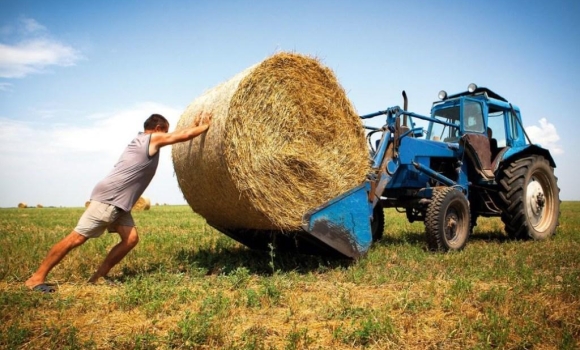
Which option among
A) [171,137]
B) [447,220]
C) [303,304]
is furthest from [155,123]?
[447,220]

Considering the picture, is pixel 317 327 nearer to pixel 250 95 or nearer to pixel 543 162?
pixel 250 95

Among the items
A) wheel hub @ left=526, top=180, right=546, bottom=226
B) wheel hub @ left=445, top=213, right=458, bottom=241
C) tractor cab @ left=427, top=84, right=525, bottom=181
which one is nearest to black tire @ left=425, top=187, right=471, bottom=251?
wheel hub @ left=445, top=213, right=458, bottom=241

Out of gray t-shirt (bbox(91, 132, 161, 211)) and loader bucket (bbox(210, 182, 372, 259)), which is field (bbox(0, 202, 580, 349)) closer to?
loader bucket (bbox(210, 182, 372, 259))

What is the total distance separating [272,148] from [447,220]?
11.6ft

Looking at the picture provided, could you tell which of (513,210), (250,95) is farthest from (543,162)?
(250,95)

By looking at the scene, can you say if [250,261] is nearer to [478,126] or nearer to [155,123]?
[155,123]

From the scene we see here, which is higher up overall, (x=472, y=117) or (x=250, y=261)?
(x=472, y=117)

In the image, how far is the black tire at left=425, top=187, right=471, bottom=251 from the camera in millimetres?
7066

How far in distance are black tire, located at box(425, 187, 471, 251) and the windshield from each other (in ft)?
5.53

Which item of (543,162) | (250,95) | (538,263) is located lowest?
(538,263)

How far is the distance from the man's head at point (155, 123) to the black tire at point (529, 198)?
21.0 ft

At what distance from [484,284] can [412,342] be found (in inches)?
83.9

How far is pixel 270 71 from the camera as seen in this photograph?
5629 millimetres

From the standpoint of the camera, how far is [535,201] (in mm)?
9336
